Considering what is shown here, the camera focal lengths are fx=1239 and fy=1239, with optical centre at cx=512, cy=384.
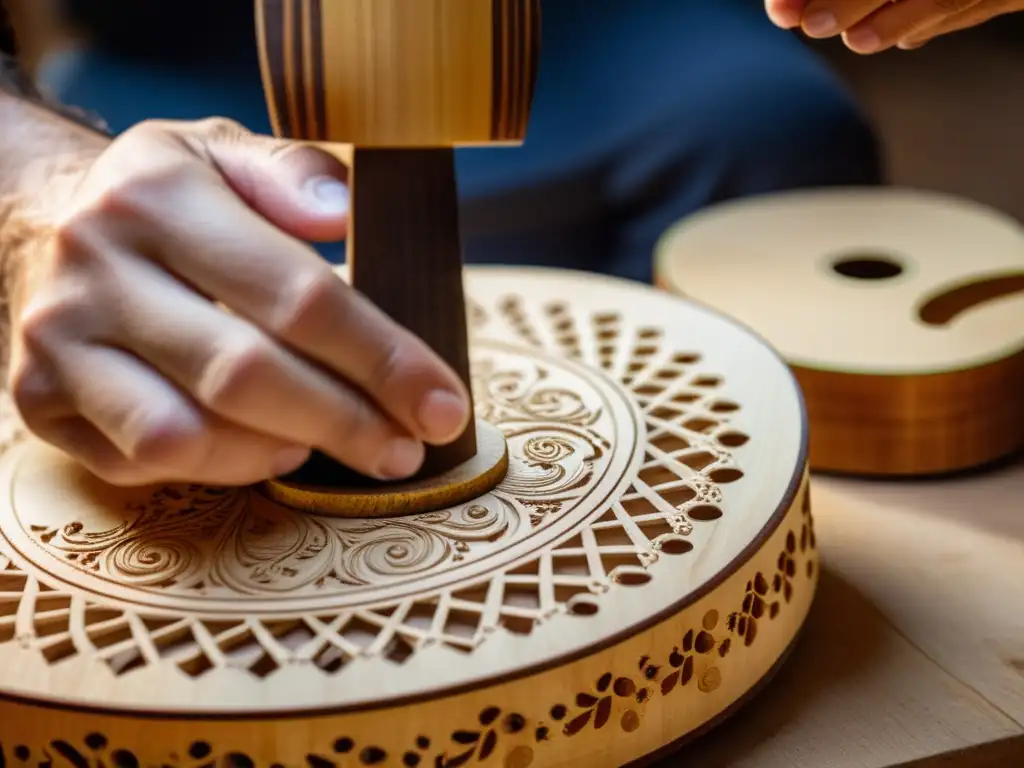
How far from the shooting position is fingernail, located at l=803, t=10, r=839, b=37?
0.92 metres

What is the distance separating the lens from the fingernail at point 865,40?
93 centimetres

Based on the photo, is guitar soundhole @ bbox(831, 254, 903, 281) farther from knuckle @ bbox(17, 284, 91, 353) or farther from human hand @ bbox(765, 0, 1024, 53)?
knuckle @ bbox(17, 284, 91, 353)

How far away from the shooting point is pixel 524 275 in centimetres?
117

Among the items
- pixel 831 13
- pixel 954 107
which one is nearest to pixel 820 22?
pixel 831 13

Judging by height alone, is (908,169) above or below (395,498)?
below

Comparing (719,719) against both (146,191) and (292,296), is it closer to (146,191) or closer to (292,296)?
(292,296)

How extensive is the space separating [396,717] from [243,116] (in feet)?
4.05

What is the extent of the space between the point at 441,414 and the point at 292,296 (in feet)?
0.34

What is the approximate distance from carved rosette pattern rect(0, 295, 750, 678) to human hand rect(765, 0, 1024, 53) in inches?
11.4

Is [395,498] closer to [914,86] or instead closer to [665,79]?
[665,79]

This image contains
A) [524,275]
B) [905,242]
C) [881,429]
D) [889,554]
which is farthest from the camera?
[905,242]

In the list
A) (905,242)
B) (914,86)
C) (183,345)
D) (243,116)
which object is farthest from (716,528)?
(914,86)

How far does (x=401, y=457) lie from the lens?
70 cm

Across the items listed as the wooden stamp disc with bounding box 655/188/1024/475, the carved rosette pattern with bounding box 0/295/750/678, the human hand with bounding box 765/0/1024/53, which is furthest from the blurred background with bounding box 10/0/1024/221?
the carved rosette pattern with bounding box 0/295/750/678
